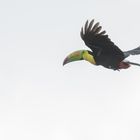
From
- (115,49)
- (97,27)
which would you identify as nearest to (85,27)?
(97,27)

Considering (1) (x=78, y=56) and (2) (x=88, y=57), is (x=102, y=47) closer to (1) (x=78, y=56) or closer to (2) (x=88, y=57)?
(2) (x=88, y=57)

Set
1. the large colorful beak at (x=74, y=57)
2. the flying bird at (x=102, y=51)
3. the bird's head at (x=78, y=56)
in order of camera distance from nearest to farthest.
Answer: the flying bird at (x=102, y=51), the bird's head at (x=78, y=56), the large colorful beak at (x=74, y=57)

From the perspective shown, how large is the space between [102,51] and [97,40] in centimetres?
42

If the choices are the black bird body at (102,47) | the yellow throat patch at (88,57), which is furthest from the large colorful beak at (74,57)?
the black bird body at (102,47)

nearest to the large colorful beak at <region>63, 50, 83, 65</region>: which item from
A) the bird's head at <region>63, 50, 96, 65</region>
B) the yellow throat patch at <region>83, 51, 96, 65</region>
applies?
the bird's head at <region>63, 50, 96, 65</region>

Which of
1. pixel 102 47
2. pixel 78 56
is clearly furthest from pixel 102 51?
pixel 78 56

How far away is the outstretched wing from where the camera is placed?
44.2 feet

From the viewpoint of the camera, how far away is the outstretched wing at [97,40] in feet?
44.2

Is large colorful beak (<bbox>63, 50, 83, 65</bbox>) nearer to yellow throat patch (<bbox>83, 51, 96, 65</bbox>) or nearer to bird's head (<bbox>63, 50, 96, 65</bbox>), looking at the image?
bird's head (<bbox>63, 50, 96, 65</bbox>)

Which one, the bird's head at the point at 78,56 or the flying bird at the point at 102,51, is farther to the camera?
the bird's head at the point at 78,56

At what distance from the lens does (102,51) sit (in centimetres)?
1388

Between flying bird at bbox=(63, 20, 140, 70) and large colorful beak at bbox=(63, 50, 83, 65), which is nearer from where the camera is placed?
flying bird at bbox=(63, 20, 140, 70)

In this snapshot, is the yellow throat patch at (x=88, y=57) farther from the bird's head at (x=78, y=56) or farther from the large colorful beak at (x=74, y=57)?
the large colorful beak at (x=74, y=57)

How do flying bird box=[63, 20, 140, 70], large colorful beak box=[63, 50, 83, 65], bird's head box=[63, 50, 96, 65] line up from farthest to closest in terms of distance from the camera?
large colorful beak box=[63, 50, 83, 65] → bird's head box=[63, 50, 96, 65] → flying bird box=[63, 20, 140, 70]
